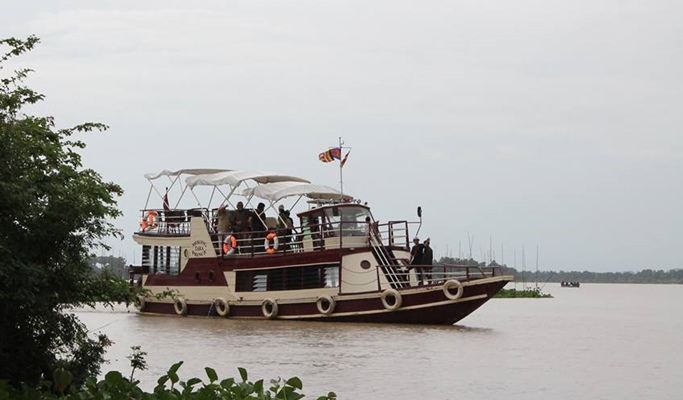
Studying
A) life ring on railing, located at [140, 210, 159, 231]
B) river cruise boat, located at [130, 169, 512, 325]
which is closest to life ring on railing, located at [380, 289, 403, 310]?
river cruise boat, located at [130, 169, 512, 325]

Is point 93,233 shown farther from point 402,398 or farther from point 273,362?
point 273,362

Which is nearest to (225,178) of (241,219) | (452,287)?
(241,219)

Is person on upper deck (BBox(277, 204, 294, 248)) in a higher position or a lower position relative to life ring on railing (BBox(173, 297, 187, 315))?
higher

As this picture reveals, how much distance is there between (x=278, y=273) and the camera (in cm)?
2981

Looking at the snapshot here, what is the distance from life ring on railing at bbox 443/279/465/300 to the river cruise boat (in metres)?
0.03

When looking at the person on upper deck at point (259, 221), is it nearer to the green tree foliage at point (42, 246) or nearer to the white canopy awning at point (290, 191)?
the white canopy awning at point (290, 191)

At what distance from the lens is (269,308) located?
2966 centimetres

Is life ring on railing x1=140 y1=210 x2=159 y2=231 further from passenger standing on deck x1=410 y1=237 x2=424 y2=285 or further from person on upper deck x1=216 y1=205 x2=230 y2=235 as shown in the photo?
passenger standing on deck x1=410 y1=237 x2=424 y2=285

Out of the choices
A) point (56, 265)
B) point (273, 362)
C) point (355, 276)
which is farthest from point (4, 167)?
point (355, 276)

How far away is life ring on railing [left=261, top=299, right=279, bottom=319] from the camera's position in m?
29.4

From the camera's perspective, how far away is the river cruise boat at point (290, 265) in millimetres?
27609

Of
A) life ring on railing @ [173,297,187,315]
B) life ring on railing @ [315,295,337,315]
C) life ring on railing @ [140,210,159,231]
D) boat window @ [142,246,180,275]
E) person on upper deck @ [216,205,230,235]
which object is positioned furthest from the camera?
life ring on railing @ [140,210,159,231]

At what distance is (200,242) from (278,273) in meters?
3.07

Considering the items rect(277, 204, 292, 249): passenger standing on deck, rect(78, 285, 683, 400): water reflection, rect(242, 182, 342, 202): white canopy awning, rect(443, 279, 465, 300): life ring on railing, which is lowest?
rect(78, 285, 683, 400): water reflection
